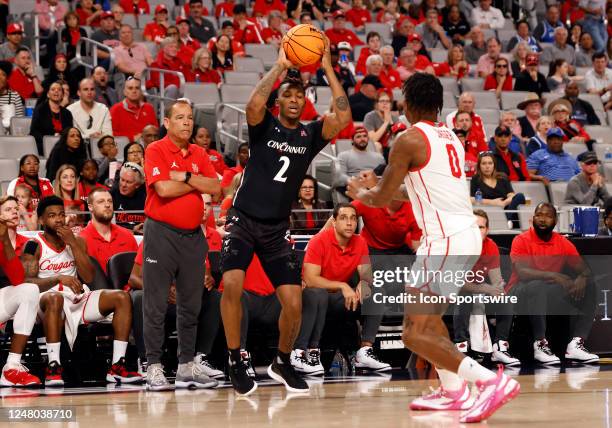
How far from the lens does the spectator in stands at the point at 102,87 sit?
47.7 feet

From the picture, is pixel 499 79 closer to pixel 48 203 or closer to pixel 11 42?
pixel 11 42

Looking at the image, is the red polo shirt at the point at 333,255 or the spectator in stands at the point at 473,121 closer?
the red polo shirt at the point at 333,255

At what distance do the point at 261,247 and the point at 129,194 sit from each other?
391 centimetres

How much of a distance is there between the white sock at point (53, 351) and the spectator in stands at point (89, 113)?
5.11m

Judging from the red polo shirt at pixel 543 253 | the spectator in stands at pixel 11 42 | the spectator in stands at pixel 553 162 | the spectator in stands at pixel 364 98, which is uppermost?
the spectator in stands at pixel 11 42

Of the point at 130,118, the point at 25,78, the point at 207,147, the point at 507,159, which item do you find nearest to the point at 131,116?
the point at 130,118

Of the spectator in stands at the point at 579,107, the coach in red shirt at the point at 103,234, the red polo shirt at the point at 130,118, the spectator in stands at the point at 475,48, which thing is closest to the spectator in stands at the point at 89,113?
the red polo shirt at the point at 130,118

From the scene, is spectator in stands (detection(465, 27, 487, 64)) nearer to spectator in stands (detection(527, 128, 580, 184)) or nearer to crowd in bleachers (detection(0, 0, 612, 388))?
crowd in bleachers (detection(0, 0, 612, 388))

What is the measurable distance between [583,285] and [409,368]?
213 cm

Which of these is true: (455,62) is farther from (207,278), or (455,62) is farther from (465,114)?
(207,278)

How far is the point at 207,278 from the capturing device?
30.1 feet

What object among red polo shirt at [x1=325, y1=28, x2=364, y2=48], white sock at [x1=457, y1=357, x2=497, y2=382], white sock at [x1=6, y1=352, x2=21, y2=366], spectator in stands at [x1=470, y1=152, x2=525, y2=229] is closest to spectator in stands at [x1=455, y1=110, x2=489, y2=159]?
spectator in stands at [x1=470, y1=152, x2=525, y2=229]

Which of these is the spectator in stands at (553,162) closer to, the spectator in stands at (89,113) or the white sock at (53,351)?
the spectator in stands at (89,113)

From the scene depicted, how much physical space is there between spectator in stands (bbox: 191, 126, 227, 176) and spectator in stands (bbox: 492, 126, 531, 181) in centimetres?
360
